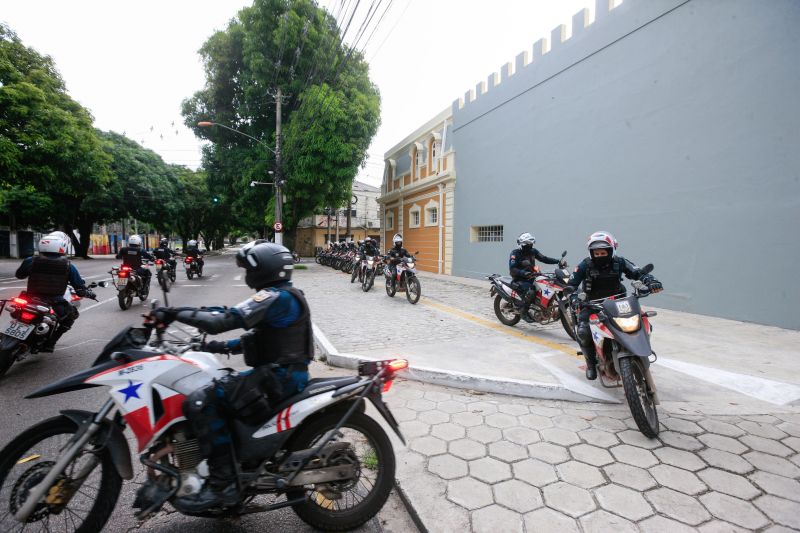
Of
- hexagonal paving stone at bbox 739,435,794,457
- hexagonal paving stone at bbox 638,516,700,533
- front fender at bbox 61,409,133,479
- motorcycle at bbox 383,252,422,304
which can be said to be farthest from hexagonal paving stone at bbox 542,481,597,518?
motorcycle at bbox 383,252,422,304

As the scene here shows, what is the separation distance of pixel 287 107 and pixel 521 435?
72.4 ft

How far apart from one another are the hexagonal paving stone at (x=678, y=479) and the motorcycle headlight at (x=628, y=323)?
1.00 metres

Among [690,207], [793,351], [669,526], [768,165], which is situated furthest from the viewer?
[690,207]

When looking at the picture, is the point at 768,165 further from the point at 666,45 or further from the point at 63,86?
the point at 63,86

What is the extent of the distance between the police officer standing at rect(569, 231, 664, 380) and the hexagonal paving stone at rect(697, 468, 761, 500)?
133 centimetres

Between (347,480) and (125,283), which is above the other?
(125,283)

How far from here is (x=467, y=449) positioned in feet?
9.18

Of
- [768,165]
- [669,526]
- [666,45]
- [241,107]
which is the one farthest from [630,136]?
[241,107]

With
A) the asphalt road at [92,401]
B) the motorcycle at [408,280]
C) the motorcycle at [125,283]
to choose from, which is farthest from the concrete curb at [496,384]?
the motorcycle at [125,283]

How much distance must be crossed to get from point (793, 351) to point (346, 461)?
626 centimetres

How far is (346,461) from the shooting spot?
2.04 metres

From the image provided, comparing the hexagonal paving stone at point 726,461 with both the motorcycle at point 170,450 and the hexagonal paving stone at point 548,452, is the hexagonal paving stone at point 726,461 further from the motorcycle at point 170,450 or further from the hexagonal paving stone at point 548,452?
the motorcycle at point 170,450

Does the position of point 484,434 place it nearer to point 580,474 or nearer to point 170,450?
point 580,474

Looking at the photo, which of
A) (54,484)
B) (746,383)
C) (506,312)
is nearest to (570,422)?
(746,383)
